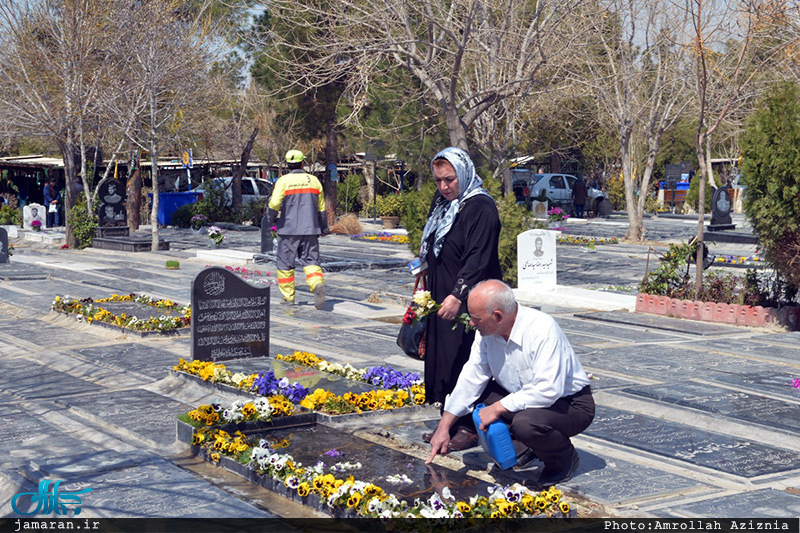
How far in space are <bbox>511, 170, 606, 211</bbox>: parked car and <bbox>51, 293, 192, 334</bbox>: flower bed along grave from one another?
29.6 m

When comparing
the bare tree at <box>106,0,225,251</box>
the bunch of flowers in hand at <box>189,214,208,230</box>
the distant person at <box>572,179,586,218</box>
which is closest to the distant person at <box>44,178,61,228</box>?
the bunch of flowers in hand at <box>189,214,208,230</box>

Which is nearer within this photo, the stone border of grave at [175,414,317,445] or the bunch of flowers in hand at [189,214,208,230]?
the stone border of grave at [175,414,317,445]

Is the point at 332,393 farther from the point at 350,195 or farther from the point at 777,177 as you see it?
the point at 350,195

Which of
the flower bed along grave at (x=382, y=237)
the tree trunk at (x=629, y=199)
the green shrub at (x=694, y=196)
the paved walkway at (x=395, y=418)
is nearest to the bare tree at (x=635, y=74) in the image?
the tree trunk at (x=629, y=199)

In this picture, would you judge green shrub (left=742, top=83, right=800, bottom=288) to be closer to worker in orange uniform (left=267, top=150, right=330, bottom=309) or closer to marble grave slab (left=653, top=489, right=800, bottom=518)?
worker in orange uniform (left=267, top=150, right=330, bottom=309)

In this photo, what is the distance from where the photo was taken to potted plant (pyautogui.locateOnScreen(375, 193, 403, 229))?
35.5 m

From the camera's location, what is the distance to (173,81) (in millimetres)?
28188

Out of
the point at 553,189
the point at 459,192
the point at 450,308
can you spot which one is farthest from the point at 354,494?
the point at 553,189

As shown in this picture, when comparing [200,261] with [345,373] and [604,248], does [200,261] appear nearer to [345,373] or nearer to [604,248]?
[604,248]

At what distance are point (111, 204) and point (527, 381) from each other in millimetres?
23112

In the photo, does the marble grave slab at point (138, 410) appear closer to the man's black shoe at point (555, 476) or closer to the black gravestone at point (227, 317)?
the black gravestone at point (227, 317)

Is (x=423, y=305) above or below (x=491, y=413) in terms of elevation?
above

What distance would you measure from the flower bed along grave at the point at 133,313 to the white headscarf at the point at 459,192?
545 cm

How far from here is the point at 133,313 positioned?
12547 millimetres
